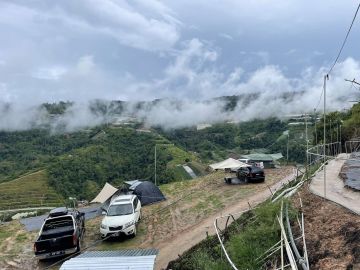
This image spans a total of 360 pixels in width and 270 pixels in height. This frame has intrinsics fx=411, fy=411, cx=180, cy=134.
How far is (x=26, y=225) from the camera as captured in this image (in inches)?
855

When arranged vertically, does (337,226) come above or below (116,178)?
above

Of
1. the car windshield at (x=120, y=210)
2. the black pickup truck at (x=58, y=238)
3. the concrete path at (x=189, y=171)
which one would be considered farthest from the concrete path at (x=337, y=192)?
the concrete path at (x=189, y=171)

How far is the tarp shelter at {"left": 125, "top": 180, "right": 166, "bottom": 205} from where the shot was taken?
77.9 ft

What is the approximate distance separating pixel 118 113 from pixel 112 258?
187 metres

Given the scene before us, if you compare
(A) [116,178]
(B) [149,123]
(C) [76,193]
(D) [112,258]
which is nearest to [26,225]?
(D) [112,258]

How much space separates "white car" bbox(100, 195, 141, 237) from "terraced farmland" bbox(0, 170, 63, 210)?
5027 centimetres

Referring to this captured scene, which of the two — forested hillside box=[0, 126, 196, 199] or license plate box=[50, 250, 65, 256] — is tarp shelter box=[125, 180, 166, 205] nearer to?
license plate box=[50, 250, 65, 256]

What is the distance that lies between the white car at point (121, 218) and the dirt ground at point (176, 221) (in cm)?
49

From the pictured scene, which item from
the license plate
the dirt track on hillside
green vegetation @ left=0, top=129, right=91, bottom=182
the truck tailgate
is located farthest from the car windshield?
green vegetation @ left=0, top=129, right=91, bottom=182

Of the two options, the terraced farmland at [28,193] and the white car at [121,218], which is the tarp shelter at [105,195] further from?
the terraced farmland at [28,193]

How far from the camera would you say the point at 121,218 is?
58.7 feet

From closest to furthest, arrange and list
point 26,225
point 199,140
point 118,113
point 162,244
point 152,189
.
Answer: point 162,244
point 26,225
point 152,189
point 199,140
point 118,113

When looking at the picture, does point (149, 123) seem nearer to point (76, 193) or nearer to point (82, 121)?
point (82, 121)

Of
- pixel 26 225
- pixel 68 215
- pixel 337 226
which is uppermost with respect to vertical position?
pixel 337 226
